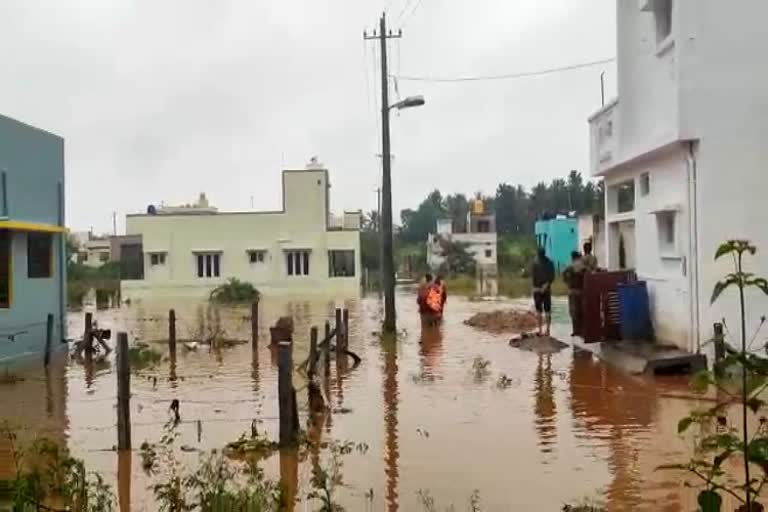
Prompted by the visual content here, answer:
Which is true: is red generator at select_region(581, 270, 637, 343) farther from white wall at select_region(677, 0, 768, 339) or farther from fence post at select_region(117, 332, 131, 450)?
fence post at select_region(117, 332, 131, 450)

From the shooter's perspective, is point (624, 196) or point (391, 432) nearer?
point (391, 432)

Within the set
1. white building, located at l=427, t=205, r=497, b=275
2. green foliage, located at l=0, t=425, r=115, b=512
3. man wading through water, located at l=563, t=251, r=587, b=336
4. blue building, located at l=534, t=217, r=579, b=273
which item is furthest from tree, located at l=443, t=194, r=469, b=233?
green foliage, located at l=0, t=425, r=115, b=512

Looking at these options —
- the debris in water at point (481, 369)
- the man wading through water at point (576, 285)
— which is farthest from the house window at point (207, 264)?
the debris in water at point (481, 369)

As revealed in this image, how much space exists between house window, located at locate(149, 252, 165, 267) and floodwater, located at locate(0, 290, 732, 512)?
27647 mm

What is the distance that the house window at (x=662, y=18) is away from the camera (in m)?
16.5

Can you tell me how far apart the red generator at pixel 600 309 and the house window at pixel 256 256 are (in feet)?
105

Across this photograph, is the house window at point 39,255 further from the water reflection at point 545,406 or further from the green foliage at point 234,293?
the green foliage at point 234,293

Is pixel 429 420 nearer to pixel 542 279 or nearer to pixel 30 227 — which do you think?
pixel 542 279

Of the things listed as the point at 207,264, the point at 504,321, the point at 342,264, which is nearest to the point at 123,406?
the point at 504,321

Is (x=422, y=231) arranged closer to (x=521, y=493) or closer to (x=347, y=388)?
(x=347, y=388)

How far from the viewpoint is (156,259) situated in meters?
48.9

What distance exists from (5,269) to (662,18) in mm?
13250

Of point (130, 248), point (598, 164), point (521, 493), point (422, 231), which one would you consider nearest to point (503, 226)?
point (422, 231)

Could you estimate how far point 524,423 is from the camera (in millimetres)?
11844
